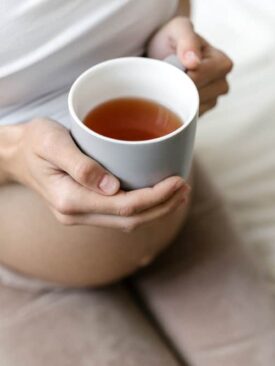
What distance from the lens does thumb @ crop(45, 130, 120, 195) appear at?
482 millimetres

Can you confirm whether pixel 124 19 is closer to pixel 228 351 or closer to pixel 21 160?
pixel 21 160

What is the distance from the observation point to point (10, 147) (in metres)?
0.61

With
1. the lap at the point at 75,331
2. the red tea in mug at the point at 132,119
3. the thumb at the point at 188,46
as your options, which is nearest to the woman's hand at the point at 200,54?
the thumb at the point at 188,46

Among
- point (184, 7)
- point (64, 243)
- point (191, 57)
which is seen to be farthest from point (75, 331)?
point (184, 7)

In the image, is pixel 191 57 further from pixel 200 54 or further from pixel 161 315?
pixel 161 315

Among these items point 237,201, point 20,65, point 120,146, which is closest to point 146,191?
point 120,146

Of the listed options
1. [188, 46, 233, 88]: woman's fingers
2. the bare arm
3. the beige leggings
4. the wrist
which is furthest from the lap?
the bare arm

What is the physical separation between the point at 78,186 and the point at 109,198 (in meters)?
0.03

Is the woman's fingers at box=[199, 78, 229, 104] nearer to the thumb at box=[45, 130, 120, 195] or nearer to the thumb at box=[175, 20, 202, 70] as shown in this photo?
the thumb at box=[175, 20, 202, 70]

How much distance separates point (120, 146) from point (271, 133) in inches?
19.2

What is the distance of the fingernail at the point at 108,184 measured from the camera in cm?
49

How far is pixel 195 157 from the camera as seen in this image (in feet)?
2.78

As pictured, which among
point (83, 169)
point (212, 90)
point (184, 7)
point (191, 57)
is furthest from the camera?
point (184, 7)

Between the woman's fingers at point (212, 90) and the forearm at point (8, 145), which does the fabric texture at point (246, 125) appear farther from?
the forearm at point (8, 145)
